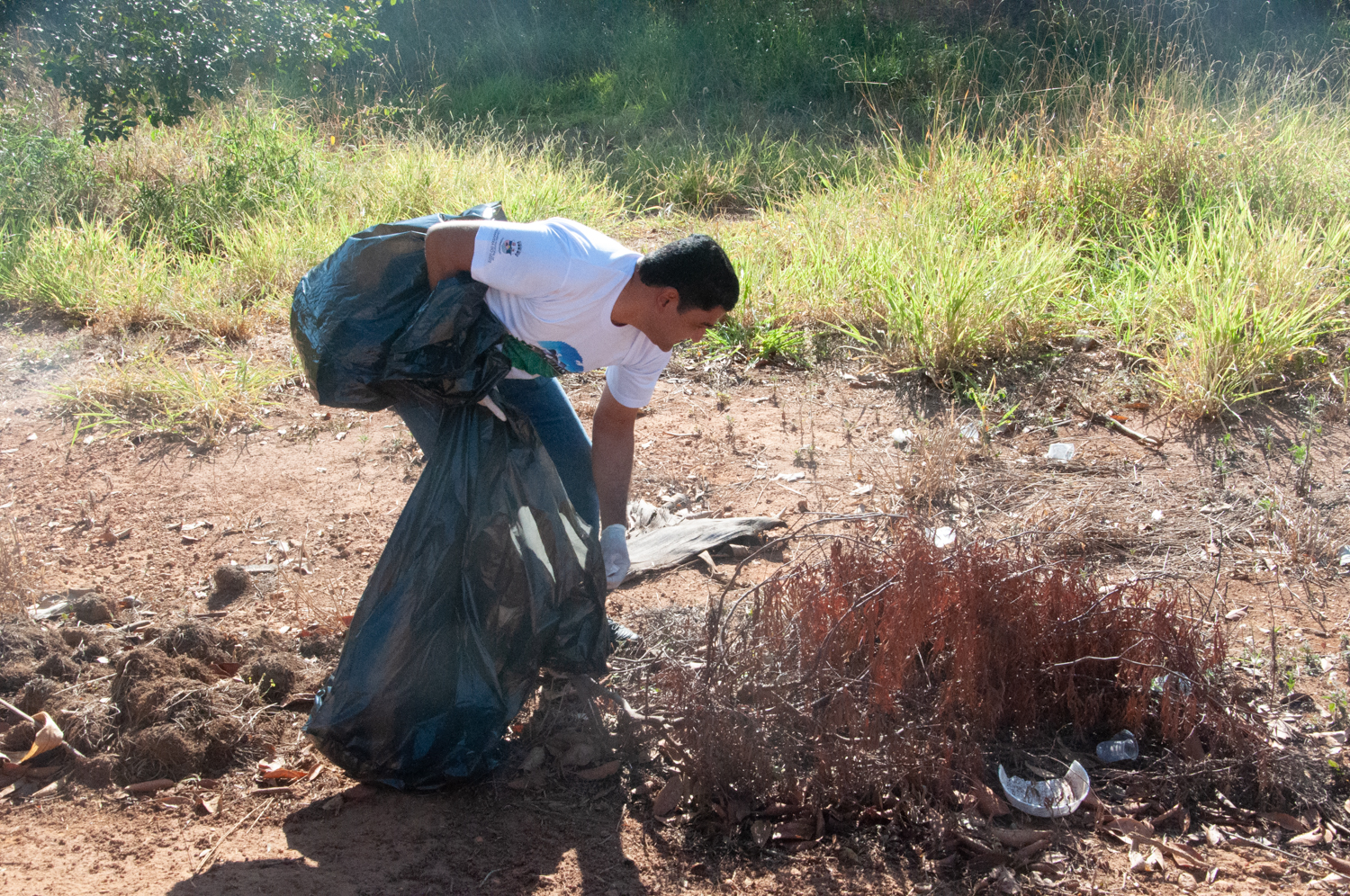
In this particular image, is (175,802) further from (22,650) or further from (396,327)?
(396,327)

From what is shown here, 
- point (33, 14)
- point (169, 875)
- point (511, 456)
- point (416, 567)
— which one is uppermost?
point (33, 14)

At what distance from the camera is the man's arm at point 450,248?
2240mm

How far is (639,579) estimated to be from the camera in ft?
10.6

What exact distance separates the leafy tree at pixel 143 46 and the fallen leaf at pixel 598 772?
17.5 feet

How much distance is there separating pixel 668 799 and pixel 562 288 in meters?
1.26

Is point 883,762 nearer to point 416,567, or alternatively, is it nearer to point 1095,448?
point 416,567

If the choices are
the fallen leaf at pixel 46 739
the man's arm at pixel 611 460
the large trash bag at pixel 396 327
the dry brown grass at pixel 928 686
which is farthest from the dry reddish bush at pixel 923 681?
the fallen leaf at pixel 46 739

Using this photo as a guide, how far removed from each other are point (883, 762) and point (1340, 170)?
4751mm

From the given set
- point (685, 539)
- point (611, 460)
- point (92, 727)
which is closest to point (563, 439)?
point (611, 460)

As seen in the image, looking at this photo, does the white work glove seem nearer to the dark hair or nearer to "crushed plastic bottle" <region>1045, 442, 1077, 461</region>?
the dark hair

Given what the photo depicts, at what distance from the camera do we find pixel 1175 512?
11.2 feet

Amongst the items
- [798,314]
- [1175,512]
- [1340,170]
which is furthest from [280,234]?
[1340,170]

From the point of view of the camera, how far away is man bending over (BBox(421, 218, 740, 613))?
2230 mm

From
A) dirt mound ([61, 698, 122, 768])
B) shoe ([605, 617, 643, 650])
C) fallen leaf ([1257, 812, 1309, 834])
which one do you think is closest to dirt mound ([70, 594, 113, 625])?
dirt mound ([61, 698, 122, 768])
